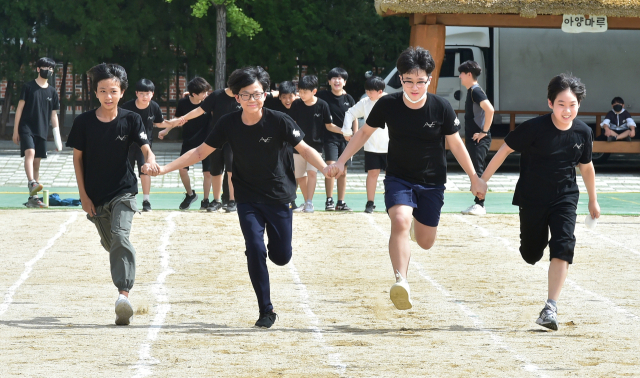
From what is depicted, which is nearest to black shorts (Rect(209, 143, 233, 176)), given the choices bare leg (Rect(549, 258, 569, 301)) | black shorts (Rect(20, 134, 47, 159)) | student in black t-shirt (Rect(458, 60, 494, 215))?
black shorts (Rect(20, 134, 47, 159))

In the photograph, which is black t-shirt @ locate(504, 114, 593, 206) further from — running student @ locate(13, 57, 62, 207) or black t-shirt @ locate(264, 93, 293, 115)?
running student @ locate(13, 57, 62, 207)

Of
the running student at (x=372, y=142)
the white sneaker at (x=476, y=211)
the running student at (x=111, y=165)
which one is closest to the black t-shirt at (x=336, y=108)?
the running student at (x=372, y=142)

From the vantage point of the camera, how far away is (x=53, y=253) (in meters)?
9.47

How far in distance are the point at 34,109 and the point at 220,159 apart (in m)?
2.82

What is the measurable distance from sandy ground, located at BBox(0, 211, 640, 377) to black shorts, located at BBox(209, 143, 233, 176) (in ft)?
4.12

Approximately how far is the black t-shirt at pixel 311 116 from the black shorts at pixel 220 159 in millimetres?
992

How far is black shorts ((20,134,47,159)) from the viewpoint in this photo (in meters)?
13.2

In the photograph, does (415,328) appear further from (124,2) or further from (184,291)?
(124,2)

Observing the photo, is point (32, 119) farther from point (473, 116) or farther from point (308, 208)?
point (473, 116)

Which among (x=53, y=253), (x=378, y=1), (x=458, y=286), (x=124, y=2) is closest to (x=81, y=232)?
(x=53, y=253)

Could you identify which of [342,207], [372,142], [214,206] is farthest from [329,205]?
[214,206]

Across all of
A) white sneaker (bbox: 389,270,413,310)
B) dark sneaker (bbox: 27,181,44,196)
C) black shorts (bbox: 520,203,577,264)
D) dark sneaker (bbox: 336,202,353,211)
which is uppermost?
black shorts (bbox: 520,203,577,264)

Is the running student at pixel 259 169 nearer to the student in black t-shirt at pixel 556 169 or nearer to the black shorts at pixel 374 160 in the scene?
the student in black t-shirt at pixel 556 169

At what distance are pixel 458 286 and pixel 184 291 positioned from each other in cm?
219
